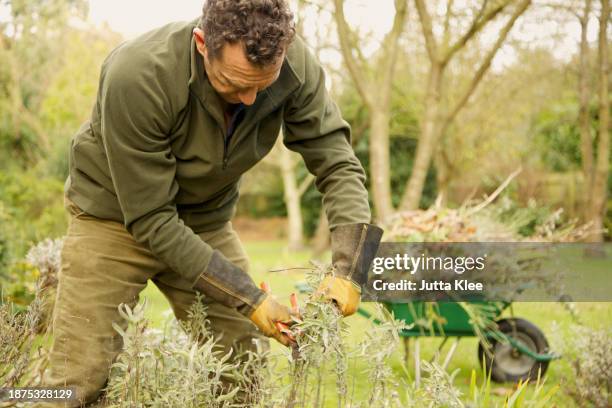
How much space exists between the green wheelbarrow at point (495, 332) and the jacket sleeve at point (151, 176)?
177 cm

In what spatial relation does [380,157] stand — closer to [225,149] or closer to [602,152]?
[602,152]

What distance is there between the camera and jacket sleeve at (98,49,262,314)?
7.28 feet

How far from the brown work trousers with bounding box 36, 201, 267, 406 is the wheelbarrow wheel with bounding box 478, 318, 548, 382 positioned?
2218 millimetres

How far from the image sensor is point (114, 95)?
2.21 m

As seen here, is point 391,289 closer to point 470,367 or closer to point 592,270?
point 470,367

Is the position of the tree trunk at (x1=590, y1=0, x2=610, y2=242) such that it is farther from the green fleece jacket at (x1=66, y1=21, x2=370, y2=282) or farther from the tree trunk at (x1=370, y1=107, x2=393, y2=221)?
the green fleece jacket at (x1=66, y1=21, x2=370, y2=282)

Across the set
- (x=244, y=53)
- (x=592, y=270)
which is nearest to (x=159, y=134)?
(x=244, y=53)

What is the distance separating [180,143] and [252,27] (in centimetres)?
55

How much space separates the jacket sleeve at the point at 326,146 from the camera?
252 centimetres

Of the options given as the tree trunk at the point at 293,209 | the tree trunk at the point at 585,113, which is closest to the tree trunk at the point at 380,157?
the tree trunk at the point at 585,113

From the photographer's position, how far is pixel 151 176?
229cm

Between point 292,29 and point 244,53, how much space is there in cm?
19

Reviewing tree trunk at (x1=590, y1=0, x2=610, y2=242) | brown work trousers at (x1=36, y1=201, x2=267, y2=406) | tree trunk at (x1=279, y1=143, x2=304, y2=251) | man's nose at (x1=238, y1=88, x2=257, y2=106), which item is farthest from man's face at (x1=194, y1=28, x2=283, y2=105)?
tree trunk at (x1=279, y1=143, x2=304, y2=251)

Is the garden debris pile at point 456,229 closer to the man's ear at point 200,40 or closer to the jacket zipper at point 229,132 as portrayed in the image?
the jacket zipper at point 229,132
